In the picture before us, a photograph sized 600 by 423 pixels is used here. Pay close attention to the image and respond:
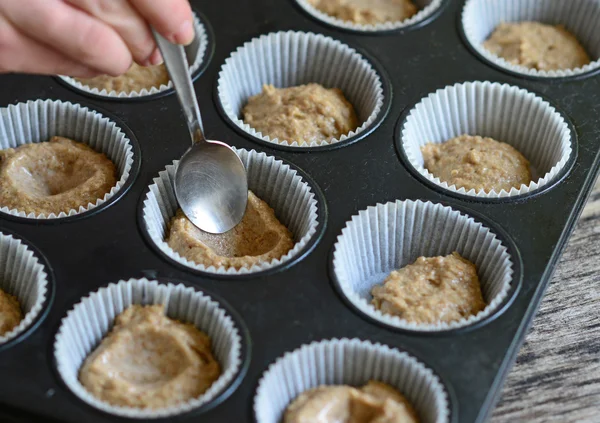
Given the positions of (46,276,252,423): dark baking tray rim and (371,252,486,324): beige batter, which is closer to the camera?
(46,276,252,423): dark baking tray rim

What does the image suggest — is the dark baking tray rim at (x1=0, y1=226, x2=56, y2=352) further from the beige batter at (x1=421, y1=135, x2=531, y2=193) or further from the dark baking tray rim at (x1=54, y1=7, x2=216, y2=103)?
the beige batter at (x1=421, y1=135, x2=531, y2=193)

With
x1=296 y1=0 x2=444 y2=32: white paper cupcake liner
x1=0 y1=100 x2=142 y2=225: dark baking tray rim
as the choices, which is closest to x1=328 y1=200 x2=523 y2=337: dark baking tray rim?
x1=0 y1=100 x2=142 y2=225: dark baking tray rim

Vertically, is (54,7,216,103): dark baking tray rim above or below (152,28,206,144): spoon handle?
below

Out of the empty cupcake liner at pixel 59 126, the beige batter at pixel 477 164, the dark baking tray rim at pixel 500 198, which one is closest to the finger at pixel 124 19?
the empty cupcake liner at pixel 59 126

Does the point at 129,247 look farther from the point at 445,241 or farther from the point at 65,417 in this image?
the point at 445,241

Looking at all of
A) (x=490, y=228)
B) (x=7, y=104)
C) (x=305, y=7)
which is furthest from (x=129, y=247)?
(x=305, y=7)

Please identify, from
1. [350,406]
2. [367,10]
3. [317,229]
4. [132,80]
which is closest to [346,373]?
[350,406]

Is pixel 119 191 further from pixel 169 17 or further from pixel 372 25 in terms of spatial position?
pixel 372 25
